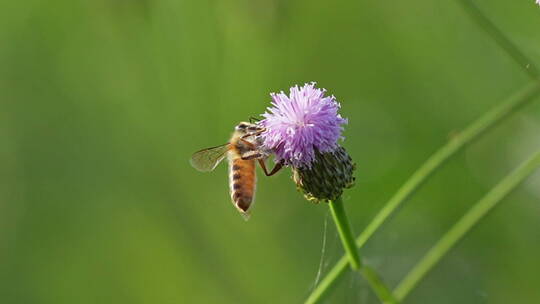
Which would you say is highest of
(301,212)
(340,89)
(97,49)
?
(97,49)

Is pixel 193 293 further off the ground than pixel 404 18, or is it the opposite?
pixel 404 18

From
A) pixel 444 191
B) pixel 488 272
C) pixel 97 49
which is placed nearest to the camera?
pixel 488 272

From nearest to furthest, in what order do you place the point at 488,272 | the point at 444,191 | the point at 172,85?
the point at 488,272
the point at 444,191
the point at 172,85

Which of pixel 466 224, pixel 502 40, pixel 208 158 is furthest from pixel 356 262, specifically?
pixel 502 40

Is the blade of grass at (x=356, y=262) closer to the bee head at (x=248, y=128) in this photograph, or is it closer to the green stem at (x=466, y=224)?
the green stem at (x=466, y=224)

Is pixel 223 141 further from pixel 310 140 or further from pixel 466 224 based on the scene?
pixel 466 224

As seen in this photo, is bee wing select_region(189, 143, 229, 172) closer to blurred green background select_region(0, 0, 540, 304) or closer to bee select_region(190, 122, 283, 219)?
bee select_region(190, 122, 283, 219)

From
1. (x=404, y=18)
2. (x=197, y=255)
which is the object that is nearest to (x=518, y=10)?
(x=404, y=18)

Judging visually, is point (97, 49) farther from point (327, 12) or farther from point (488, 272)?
point (488, 272)

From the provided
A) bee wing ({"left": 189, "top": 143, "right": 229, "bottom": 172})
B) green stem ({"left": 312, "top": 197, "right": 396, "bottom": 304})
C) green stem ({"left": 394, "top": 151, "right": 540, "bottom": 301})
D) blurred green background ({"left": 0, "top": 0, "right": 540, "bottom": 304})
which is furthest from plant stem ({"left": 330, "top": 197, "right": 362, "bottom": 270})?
blurred green background ({"left": 0, "top": 0, "right": 540, "bottom": 304})
